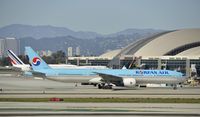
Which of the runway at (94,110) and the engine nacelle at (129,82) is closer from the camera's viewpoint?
the runway at (94,110)

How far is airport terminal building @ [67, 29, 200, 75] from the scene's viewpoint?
163 meters

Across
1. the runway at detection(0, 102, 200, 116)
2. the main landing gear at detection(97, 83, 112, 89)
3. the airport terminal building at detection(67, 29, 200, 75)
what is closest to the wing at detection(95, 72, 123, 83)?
the main landing gear at detection(97, 83, 112, 89)

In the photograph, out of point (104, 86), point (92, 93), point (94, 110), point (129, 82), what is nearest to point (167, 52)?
point (104, 86)

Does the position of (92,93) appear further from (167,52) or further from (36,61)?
(167,52)

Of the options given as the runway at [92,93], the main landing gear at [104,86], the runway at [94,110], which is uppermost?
the main landing gear at [104,86]

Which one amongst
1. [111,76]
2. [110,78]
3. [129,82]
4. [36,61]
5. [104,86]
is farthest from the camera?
[36,61]

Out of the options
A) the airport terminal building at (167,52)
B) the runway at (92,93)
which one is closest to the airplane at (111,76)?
the runway at (92,93)

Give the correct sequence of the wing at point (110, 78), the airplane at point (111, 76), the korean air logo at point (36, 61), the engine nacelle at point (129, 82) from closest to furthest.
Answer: the engine nacelle at point (129, 82)
the wing at point (110, 78)
the airplane at point (111, 76)
the korean air logo at point (36, 61)

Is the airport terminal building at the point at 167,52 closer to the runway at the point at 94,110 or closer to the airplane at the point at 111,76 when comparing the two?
the airplane at the point at 111,76

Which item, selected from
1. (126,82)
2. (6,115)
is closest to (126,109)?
(6,115)

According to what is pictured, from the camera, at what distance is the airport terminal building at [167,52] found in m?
163

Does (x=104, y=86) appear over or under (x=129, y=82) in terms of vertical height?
under

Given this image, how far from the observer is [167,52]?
184m

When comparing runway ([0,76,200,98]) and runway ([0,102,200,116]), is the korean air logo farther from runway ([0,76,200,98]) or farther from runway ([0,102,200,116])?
runway ([0,102,200,116])
